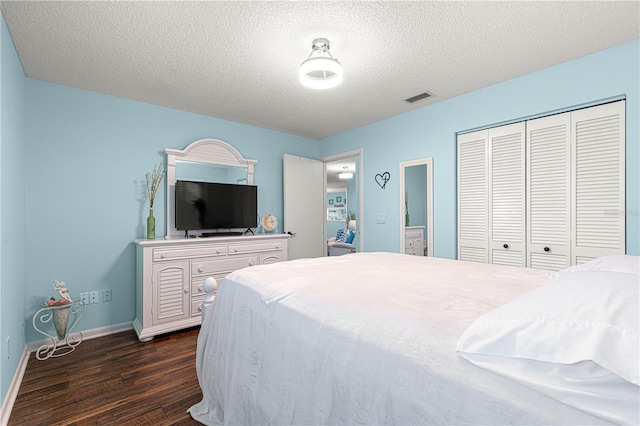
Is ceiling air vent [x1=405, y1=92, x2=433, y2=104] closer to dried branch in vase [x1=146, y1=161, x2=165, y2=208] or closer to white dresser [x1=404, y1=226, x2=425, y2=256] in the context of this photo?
white dresser [x1=404, y1=226, x2=425, y2=256]

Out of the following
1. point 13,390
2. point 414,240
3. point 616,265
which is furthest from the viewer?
point 414,240

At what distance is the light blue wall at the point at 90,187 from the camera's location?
2.80m

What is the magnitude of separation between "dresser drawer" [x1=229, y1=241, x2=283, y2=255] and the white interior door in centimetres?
57

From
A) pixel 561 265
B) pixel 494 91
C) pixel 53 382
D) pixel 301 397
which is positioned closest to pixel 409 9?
pixel 494 91

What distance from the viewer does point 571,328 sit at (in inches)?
26.3

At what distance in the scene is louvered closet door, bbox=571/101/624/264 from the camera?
90.0 inches

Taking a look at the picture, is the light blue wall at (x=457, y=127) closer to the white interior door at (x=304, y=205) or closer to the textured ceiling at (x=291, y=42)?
the textured ceiling at (x=291, y=42)

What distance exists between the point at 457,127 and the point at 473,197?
762 millimetres

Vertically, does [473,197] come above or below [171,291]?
above

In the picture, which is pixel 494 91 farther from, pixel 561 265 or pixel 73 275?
pixel 73 275

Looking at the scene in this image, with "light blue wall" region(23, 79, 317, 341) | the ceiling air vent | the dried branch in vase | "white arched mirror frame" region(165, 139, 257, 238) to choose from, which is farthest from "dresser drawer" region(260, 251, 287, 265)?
the ceiling air vent

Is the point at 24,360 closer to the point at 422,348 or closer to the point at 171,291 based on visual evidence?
the point at 171,291

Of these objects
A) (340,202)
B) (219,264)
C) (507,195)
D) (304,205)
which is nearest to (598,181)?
(507,195)

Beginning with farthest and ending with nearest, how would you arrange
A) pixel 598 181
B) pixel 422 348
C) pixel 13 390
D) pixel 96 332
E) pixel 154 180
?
pixel 154 180
pixel 96 332
pixel 598 181
pixel 13 390
pixel 422 348
